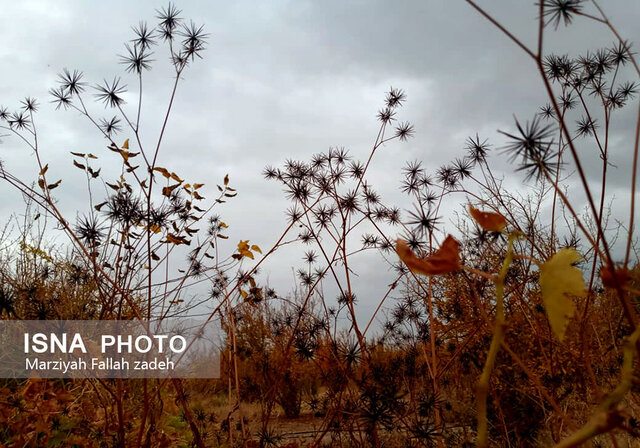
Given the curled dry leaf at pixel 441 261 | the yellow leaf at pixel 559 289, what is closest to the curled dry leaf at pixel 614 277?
the yellow leaf at pixel 559 289

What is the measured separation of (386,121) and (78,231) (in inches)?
81.3

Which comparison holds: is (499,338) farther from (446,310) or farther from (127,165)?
(446,310)

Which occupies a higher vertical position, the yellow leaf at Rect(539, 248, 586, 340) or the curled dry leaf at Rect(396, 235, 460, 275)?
the curled dry leaf at Rect(396, 235, 460, 275)

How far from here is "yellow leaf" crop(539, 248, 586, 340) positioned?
497mm

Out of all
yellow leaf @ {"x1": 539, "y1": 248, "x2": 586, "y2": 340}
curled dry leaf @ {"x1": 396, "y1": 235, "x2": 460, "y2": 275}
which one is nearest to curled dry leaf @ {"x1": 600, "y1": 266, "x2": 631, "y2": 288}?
yellow leaf @ {"x1": 539, "y1": 248, "x2": 586, "y2": 340}

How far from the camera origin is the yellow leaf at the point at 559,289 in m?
0.50

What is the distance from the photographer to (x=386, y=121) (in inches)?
135

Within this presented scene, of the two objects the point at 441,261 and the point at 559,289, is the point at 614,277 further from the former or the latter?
the point at 441,261

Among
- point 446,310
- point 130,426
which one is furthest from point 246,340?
point 130,426

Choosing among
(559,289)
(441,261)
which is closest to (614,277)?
(559,289)

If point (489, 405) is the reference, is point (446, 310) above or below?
above

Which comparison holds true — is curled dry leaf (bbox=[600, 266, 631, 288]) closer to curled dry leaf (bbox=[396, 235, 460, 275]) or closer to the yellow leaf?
the yellow leaf

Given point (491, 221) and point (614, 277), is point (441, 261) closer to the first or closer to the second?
point (491, 221)

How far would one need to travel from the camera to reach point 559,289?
19.8 inches
